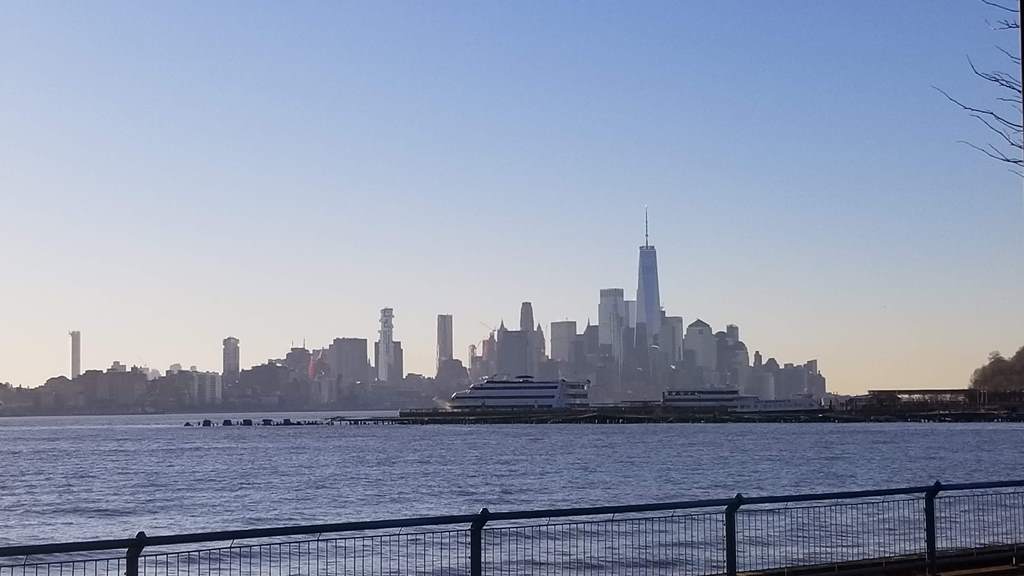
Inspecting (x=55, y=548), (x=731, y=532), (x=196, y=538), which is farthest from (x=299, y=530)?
(x=731, y=532)

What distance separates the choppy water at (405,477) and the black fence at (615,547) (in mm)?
18727

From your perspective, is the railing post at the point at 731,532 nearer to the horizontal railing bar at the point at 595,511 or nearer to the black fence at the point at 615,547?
the black fence at the point at 615,547

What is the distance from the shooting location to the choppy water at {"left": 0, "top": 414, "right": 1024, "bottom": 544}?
190 feet

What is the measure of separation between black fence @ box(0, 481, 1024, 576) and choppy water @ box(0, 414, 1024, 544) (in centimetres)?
1873

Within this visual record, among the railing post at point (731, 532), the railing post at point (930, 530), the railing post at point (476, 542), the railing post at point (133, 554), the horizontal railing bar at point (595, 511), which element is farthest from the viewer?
the railing post at point (930, 530)

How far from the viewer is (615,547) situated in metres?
35.2

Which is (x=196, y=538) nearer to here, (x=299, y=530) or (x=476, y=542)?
(x=299, y=530)

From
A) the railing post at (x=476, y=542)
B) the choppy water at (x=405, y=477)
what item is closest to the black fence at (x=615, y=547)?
the railing post at (x=476, y=542)

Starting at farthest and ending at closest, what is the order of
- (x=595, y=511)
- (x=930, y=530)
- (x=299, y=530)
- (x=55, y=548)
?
(x=930, y=530) → (x=595, y=511) → (x=299, y=530) → (x=55, y=548)

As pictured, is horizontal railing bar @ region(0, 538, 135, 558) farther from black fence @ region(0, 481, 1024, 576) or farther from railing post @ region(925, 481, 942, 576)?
railing post @ region(925, 481, 942, 576)

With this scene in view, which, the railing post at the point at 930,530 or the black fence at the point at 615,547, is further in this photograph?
the railing post at the point at 930,530

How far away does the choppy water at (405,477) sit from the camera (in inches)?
2275

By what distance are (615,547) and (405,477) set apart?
156ft

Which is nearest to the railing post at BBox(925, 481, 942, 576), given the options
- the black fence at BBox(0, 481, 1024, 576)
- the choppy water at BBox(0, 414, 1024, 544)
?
the black fence at BBox(0, 481, 1024, 576)
